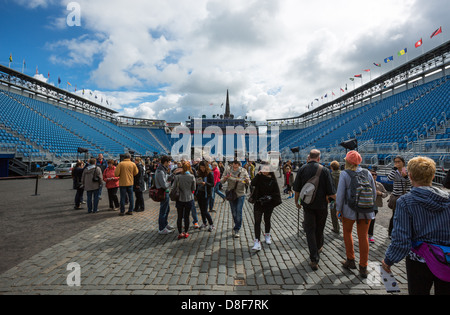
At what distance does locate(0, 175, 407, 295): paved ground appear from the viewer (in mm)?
3213

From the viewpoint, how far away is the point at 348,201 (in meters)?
3.55

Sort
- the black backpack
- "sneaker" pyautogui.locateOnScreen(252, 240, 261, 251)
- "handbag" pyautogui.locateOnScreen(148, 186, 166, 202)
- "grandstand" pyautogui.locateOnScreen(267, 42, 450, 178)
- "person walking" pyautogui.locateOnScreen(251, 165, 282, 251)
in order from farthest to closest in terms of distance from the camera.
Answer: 1. "grandstand" pyautogui.locateOnScreen(267, 42, 450, 178)
2. "handbag" pyautogui.locateOnScreen(148, 186, 166, 202)
3. "person walking" pyautogui.locateOnScreen(251, 165, 282, 251)
4. "sneaker" pyautogui.locateOnScreen(252, 240, 261, 251)
5. the black backpack

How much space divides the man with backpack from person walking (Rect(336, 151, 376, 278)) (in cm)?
27

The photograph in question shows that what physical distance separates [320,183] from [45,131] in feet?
110

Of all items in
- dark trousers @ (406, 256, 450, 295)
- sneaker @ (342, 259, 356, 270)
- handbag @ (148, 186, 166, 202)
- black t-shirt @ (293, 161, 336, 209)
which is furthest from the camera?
handbag @ (148, 186, 166, 202)

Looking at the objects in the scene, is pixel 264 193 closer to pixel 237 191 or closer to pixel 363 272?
pixel 237 191

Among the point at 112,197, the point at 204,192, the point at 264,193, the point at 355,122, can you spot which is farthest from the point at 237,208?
the point at 355,122

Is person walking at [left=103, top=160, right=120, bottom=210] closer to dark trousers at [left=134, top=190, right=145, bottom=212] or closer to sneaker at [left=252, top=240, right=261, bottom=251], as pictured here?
dark trousers at [left=134, top=190, right=145, bottom=212]

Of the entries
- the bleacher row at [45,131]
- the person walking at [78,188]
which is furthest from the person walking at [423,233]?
the bleacher row at [45,131]

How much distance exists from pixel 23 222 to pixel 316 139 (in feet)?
135

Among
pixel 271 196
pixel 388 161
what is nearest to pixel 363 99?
pixel 388 161

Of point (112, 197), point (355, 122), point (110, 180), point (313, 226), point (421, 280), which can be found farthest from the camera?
point (355, 122)

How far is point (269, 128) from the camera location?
66125mm

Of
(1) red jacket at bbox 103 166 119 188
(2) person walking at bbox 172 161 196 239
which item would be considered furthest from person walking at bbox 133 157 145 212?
(2) person walking at bbox 172 161 196 239
